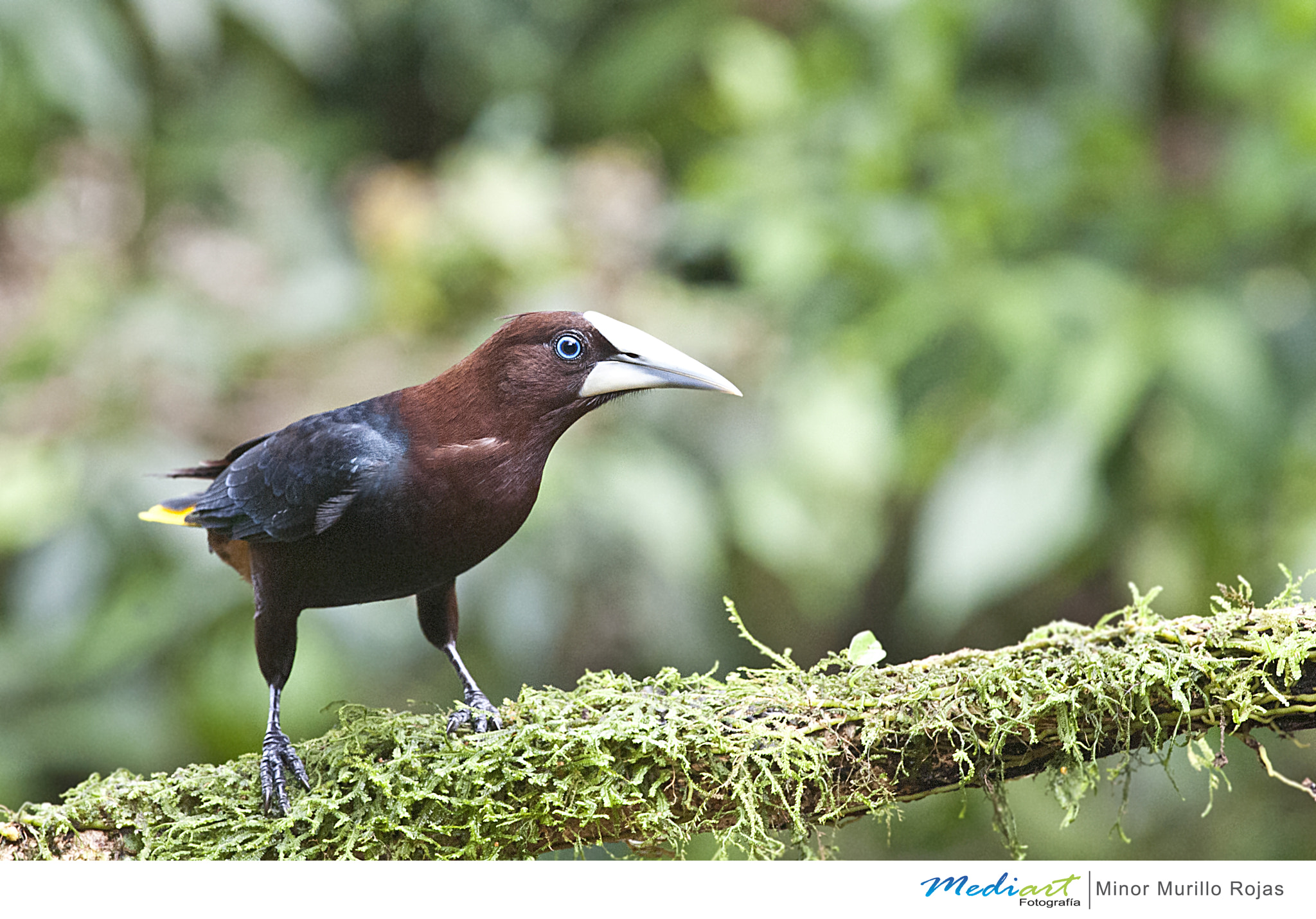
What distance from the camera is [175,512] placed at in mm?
1268

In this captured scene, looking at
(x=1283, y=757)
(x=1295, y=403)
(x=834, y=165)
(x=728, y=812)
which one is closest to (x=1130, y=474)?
(x=1295, y=403)

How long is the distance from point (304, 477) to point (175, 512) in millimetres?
228

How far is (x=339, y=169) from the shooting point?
3.50m

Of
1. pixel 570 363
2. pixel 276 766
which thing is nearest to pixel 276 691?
pixel 276 766

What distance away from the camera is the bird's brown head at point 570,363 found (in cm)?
104

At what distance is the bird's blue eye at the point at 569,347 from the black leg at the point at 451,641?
0.28 metres

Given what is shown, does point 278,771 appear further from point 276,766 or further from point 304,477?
point 304,477

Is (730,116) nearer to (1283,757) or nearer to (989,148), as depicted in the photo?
(989,148)

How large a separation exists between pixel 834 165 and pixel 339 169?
1382mm

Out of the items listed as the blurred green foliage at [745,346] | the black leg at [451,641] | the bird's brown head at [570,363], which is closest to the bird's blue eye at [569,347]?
the bird's brown head at [570,363]
